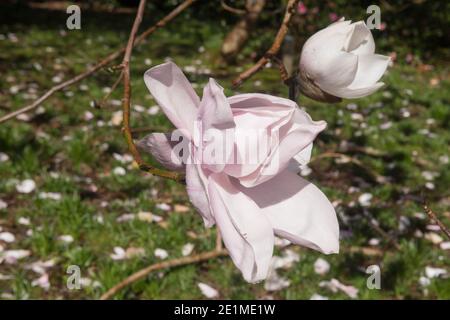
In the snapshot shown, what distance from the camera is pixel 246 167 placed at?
65 centimetres

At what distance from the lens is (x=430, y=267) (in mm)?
2998

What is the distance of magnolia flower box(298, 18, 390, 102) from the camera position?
704mm

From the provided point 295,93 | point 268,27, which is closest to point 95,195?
point 295,93

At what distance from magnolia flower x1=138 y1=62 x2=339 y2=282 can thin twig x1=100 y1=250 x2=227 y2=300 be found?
1.81 metres

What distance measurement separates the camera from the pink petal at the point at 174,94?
647 mm

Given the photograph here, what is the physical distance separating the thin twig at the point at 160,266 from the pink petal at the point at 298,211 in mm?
1805

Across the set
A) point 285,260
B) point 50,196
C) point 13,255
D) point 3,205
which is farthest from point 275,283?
point 3,205

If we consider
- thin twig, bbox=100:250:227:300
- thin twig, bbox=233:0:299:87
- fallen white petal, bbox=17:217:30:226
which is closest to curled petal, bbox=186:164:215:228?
thin twig, bbox=233:0:299:87

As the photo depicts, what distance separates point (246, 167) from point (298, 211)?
0.08m

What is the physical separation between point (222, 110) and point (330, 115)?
4.59 m

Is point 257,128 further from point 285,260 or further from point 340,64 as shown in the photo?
point 285,260

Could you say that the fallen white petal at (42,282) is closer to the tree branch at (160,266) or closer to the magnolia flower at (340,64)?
the tree branch at (160,266)
